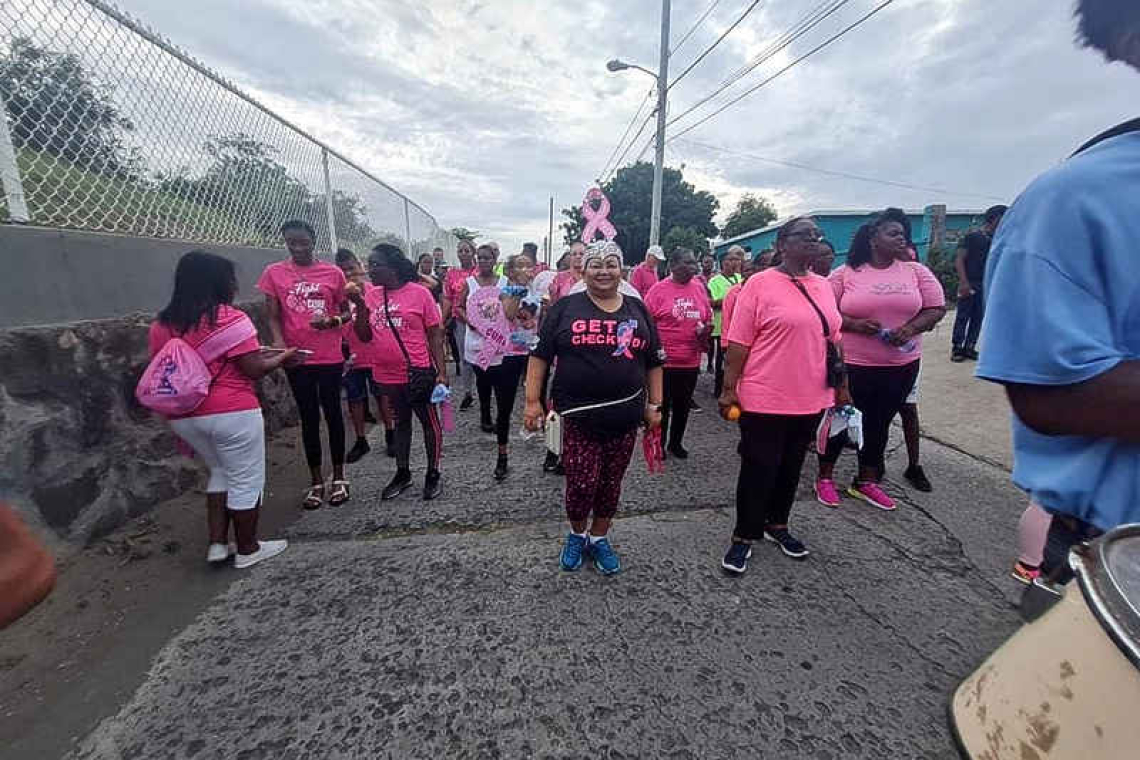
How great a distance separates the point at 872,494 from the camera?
3.51m

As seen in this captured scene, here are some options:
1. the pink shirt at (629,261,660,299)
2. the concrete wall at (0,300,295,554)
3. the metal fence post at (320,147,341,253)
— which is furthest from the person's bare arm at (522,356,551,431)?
the metal fence post at (320,147,341,253)

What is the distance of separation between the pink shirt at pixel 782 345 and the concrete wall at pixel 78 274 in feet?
12.1

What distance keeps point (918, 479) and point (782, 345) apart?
220 centimetres

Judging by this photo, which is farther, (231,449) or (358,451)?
(358,451)

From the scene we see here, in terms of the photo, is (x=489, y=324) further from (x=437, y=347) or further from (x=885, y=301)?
(x=885, y=301)

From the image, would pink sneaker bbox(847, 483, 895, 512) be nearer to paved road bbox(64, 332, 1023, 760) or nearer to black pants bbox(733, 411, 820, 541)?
paved road bbox(64, 332, 1023, 760)

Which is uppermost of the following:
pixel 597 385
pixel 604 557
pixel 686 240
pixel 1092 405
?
pixel 686 240

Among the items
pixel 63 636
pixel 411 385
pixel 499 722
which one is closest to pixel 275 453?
pixel 411 385

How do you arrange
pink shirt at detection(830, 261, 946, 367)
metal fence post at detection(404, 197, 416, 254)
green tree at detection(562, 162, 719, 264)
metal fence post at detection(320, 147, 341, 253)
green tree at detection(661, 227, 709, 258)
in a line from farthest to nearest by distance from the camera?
green tree at detection(562, 162, 719, 264), green tree at detection(661, 227, 709, 258), metal fence post at detection(404, 197, 416, 254), metal fence post at detection(320, 147, 341, 253), pink shirt at detection(830, 261, 946, 367)

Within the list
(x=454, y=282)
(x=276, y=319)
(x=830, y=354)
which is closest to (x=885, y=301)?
(x=830, y=354)

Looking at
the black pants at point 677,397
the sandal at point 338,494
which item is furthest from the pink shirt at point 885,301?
the sandal at point 338,494

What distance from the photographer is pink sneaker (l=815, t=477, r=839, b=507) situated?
349 centimetres

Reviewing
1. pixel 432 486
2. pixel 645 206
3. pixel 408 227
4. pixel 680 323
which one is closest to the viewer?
pixel 432 486

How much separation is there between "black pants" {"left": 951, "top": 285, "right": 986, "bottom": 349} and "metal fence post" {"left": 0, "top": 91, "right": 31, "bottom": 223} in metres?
8.88
